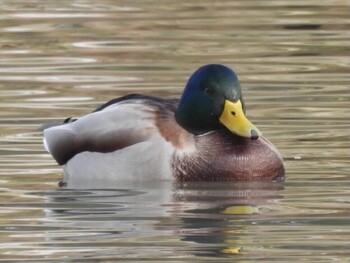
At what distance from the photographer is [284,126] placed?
13703mm

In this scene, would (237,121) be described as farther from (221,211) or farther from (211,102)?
(221,211)

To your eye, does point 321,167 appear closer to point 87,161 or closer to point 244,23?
point 87,161

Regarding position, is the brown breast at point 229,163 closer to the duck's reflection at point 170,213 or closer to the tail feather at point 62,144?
the duck's reflection at point 170,213

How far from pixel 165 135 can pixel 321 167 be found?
1063 millimetres

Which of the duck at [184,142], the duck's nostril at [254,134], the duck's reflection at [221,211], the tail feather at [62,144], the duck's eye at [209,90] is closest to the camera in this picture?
the duck's reflection at [221,211]

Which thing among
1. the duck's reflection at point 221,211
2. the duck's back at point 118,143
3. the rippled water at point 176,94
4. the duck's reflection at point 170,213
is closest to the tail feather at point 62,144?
the duck's back at point 118,143

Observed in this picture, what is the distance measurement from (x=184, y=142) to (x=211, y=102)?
0.34m

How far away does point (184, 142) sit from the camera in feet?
39.3

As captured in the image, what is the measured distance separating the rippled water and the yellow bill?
354 millimetres

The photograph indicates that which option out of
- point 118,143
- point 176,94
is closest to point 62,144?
point 118,143

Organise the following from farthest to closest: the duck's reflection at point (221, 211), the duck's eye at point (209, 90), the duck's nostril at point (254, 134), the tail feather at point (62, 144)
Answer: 1. the tail feather at point (62, 144)
2. the duck's eye at point (209, 90)
3. the duck's nostril at point (254, 134)
4. the duck's reflection at point (221, 211)

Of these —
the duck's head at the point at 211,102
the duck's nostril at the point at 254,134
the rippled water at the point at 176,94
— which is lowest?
the rippled water at the point at 176,94

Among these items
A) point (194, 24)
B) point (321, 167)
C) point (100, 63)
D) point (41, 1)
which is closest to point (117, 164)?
point (321, 167)

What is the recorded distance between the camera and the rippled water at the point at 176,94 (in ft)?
31.8
